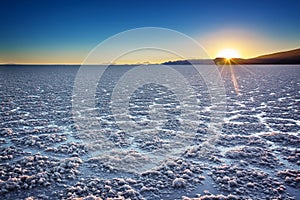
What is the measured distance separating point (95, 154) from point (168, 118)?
231 inches

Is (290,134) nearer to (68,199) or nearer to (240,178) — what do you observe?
(240,178)

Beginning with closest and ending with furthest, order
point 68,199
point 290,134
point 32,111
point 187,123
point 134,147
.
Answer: point 68,199 < point 134,147 < point 290,134 < point 187,123 < point 32,111

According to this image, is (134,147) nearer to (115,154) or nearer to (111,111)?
(115,154)

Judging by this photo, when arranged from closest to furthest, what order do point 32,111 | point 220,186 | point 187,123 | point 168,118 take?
point 220,186, point 187,123, point 168,118, point 32,111

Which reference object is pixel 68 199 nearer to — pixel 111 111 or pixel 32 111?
pixel 111 111

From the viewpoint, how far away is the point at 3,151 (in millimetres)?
8383

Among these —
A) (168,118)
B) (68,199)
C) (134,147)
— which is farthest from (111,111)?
(68,199)

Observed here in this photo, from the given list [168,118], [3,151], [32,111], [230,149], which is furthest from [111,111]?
[230,149]

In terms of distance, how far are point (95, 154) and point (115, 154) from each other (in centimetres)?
72

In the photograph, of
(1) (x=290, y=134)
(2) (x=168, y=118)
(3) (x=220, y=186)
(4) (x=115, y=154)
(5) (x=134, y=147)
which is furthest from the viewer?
(2) (x=168, y=118)

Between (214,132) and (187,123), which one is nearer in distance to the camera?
(214,132)

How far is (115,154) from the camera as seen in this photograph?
8.38m

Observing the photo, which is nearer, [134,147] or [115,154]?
[115,154]

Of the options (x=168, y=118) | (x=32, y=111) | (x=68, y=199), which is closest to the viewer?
(x=68, y=199)
